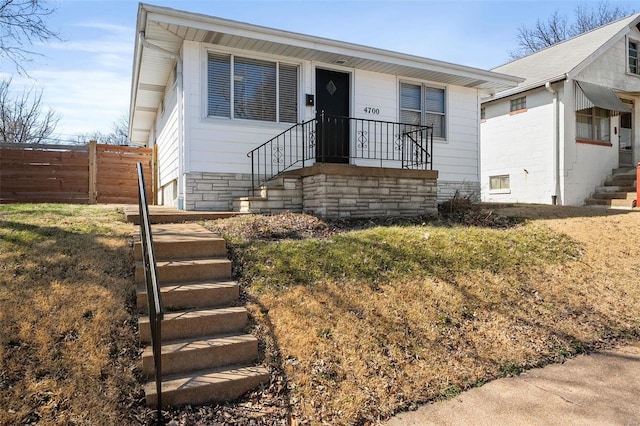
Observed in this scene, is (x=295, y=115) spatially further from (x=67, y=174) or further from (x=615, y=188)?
(x=615, y=188)

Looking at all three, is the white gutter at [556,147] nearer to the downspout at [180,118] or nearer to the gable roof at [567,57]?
the gable roof at [567,57]

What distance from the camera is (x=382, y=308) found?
3.97m

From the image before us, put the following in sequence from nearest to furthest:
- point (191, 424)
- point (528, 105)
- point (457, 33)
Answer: point (191, 424) < point (457, 33) < point (528, 105)

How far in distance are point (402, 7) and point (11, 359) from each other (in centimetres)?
809

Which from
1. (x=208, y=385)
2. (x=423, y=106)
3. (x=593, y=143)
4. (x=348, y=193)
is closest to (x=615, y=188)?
(x=593, y=143)

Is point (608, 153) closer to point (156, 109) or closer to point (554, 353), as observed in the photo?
point (554, 353)

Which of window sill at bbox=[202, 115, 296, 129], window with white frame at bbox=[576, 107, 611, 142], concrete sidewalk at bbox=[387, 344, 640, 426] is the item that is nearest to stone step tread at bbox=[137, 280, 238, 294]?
concrete sidewalk at bbox=[387, 344, 640, 426]

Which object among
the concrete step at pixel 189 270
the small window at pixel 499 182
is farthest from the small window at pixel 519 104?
the concrete step at pixel 189 270

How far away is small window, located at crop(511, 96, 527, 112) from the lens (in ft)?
42.8

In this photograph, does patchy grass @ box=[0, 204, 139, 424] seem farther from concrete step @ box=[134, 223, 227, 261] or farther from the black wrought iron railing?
the black wrought iron railing

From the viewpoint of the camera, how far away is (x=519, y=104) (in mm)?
13273

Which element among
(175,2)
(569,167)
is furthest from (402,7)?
(569,167)

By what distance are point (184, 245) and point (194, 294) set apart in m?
0.79

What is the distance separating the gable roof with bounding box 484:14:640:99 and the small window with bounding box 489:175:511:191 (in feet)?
8.93
